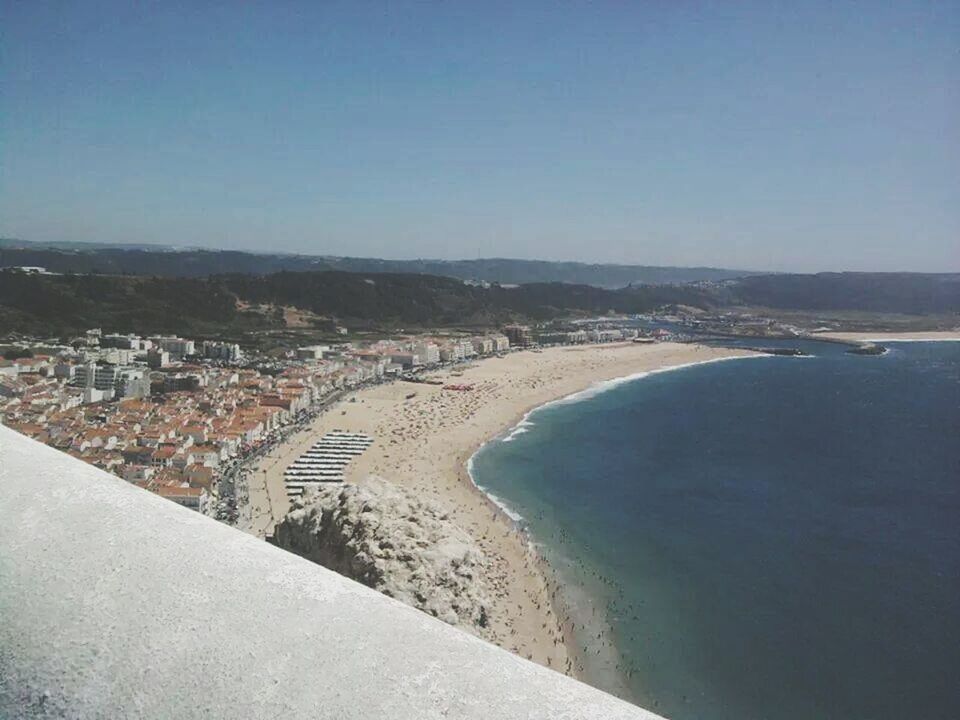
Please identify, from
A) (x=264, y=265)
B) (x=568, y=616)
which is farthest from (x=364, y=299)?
(x=264, y=265)

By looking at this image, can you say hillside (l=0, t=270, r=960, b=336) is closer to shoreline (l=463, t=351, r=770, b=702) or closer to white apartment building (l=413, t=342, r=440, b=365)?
white apartment building (l=413, t=342, r=440, b=365)

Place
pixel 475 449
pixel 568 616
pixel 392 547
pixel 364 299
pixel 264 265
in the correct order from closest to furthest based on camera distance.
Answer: pixel 392 547 → pixel 568 616 → pixel 475 449 → pixel 364 299 → pixel 264 265

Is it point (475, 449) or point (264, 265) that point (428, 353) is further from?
point (264, 265)

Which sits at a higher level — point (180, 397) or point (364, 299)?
point (364, 299)

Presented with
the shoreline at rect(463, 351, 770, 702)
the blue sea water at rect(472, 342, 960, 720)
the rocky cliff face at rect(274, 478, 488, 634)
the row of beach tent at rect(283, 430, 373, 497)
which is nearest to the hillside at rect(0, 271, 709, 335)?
the row of beach tent at rect(283, 430, 373, 497)

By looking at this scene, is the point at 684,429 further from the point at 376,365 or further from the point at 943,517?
the point at 376,365

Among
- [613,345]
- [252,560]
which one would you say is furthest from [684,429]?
[613,345]

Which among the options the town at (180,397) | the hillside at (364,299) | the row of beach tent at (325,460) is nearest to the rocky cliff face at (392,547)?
the town at (180,397)
